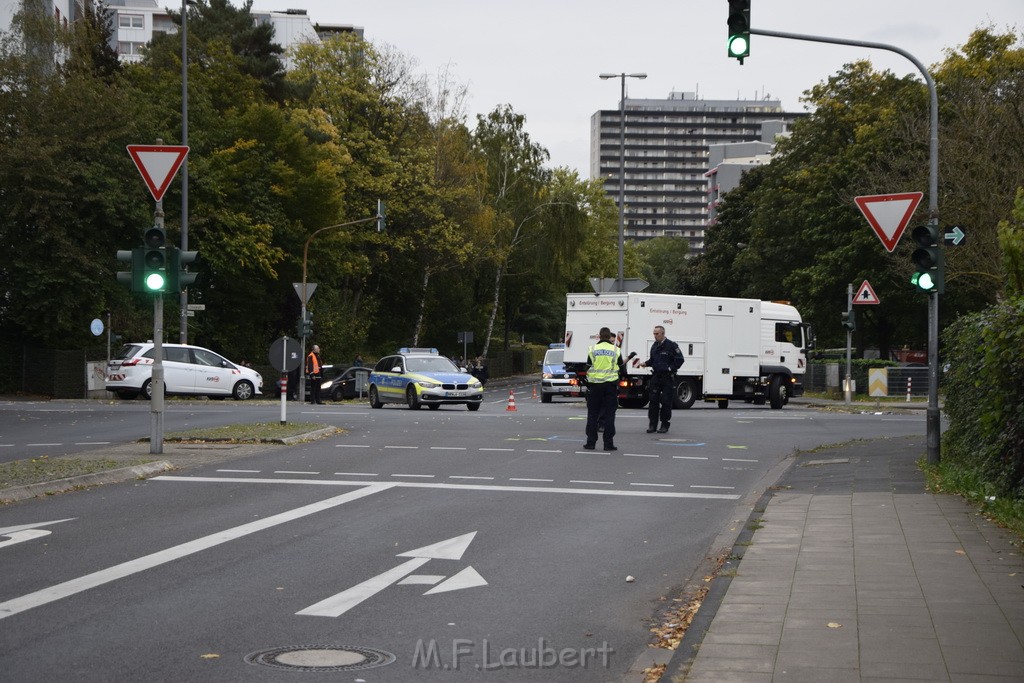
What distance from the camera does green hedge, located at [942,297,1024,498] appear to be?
11.0 m

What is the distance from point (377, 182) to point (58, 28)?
59.2 ft

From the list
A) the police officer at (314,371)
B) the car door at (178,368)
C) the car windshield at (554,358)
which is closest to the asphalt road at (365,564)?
the police officer at (314,371)

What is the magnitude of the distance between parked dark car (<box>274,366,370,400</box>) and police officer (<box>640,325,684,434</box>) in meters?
26.9

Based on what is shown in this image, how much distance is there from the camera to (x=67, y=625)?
7.14 m

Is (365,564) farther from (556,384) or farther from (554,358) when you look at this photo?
(554,358)

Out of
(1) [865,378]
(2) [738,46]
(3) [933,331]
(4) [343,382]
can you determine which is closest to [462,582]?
(3) [933,331]

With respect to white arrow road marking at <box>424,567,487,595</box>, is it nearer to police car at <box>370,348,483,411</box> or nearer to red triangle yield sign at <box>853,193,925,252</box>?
red triangle yield sign at <box>853,193,925,252</box>

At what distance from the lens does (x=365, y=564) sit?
935 cm

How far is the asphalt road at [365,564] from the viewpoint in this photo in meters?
6.62

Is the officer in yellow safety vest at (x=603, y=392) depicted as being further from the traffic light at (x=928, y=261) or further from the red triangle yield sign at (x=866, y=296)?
the red triangle yield sign at (x=866, y=296)

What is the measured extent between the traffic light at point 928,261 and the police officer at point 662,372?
695cm

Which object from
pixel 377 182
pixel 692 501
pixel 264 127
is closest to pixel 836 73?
pixel 377 182

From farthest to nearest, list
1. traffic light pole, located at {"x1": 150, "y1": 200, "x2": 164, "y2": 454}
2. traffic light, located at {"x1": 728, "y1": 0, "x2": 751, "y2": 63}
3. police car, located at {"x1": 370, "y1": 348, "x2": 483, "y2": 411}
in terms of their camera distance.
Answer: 1. police car, located at {"x1": 370, "y1": 348, "x2": 483, "y2": 411}
2. traffic light pole, located at {"x1": 150, "y1": 200, "x2": 164, "y2": 454}
3. traffic light, located at {"x1": 728, "y1": 0, "x2": 751, "y2": 63}

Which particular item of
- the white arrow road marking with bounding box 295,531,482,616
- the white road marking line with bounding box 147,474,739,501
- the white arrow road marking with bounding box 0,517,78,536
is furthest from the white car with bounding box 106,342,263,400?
the white arrow road marking with bounding box 295,531,482,616
